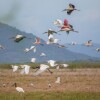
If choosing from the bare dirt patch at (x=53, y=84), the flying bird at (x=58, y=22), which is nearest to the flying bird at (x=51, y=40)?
the flying bird at (x=58, y=22)

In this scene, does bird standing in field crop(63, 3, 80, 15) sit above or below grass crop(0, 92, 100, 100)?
above

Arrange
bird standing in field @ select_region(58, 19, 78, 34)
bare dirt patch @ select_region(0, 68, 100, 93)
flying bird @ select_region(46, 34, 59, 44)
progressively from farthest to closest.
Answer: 1. bare dirt patch @ select_region(0, 68, 100, 93)
2. flying bird @ select_region(46, 34, 59, 44)
3. bird standing in field @ select_region(58, 19, 78, 34)

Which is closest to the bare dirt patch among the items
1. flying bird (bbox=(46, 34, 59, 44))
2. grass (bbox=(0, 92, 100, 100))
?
grass (bbox=(0, 92, 100, 100))

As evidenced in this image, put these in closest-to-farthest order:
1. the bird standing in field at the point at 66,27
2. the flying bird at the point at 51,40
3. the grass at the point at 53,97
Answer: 1. the bird standing in field at the point at 66,27
2. the flying bird at the point at 51,40
3. the grass at the point at 53,97

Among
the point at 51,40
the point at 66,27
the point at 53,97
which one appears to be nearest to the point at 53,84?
the point at 53,97

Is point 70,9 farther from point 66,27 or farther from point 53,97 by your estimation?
point 53,97

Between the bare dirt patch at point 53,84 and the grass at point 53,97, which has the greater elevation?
the bare dirt patch at point 53,84

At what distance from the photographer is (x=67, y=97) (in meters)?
25.6

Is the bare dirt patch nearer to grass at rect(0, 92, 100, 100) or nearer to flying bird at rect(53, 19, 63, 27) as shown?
grass at rect(0, 92, 100, 100)

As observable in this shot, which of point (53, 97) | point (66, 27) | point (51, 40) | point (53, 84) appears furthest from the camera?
point (53, 84)

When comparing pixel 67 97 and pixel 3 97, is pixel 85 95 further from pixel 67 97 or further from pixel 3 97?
pixel 3 97

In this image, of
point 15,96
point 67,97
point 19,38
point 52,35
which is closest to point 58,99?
point 67,97

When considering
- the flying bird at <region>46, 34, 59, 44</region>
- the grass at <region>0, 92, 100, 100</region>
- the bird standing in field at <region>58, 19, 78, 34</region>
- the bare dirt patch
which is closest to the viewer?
the bird standing in field at <region>58, 19, 78, 34</region>

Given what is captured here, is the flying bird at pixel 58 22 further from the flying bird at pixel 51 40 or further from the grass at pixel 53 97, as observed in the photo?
the grass at pixel 53 97
